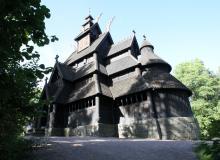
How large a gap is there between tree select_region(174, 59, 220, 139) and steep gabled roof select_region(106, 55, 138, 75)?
530 inches

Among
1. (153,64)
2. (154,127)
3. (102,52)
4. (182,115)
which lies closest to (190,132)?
(182,115)

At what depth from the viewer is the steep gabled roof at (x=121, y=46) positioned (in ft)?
96.4

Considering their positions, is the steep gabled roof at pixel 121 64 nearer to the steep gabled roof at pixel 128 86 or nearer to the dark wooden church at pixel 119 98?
the dark wooden church at pixel 119 98

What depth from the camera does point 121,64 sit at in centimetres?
2770

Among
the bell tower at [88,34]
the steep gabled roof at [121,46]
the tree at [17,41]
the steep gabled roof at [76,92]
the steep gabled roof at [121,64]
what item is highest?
the bell tower at [88,34]

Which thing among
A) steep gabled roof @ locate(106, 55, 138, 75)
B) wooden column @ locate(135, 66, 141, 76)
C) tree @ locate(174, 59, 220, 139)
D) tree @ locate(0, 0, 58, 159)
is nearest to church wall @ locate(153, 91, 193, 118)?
wooden column @ locate(135, 66, 141, 76)

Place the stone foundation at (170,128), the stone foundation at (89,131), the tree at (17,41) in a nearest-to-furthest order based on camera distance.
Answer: the tree at (17,41)
the stone foundation at (170,128)
the stone foundation at (89,131)

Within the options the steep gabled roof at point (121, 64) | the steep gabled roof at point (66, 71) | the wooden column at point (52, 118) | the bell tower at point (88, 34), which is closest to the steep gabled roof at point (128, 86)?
the steep gabled roof at point (121, 64)

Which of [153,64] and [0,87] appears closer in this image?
[0,87]

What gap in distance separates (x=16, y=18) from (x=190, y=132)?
20184mm

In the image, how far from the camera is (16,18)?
5.12 metres

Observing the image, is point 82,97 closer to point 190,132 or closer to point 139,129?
point 139,129

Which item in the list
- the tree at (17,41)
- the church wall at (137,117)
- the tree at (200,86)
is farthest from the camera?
the tree at (200,86)

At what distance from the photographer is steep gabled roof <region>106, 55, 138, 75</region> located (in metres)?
26.2
